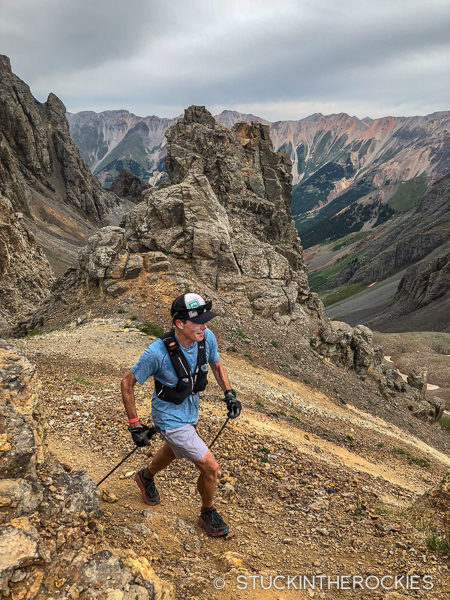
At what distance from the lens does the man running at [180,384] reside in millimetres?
5941

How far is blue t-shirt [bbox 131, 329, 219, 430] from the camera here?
5922 mm

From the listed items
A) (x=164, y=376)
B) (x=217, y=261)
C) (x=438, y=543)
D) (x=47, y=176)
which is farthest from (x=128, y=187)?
(x=438, y=543)

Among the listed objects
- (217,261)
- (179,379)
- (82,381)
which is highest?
(179,379)

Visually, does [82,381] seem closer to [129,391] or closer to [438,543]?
[129,391]

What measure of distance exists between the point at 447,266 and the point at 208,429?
418ft

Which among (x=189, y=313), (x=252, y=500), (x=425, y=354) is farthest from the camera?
(x=425, y=354)

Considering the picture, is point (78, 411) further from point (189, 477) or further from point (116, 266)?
point (116, 266)

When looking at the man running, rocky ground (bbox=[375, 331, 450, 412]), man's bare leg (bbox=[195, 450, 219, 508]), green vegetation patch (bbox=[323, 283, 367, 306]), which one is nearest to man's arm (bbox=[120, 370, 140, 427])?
the man running

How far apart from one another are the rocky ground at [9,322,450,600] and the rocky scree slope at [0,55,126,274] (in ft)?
206

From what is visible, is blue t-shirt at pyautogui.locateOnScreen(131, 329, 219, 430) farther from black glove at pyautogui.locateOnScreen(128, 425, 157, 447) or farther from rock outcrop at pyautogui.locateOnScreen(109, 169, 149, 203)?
rock outcrop at pyautogui.locateOnScreen(109, 169, 149, 203)

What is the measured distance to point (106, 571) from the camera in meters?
4.25

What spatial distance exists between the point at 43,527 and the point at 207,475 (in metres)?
2.51

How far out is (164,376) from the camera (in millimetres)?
5957

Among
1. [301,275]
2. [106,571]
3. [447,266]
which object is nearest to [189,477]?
[106,571]
